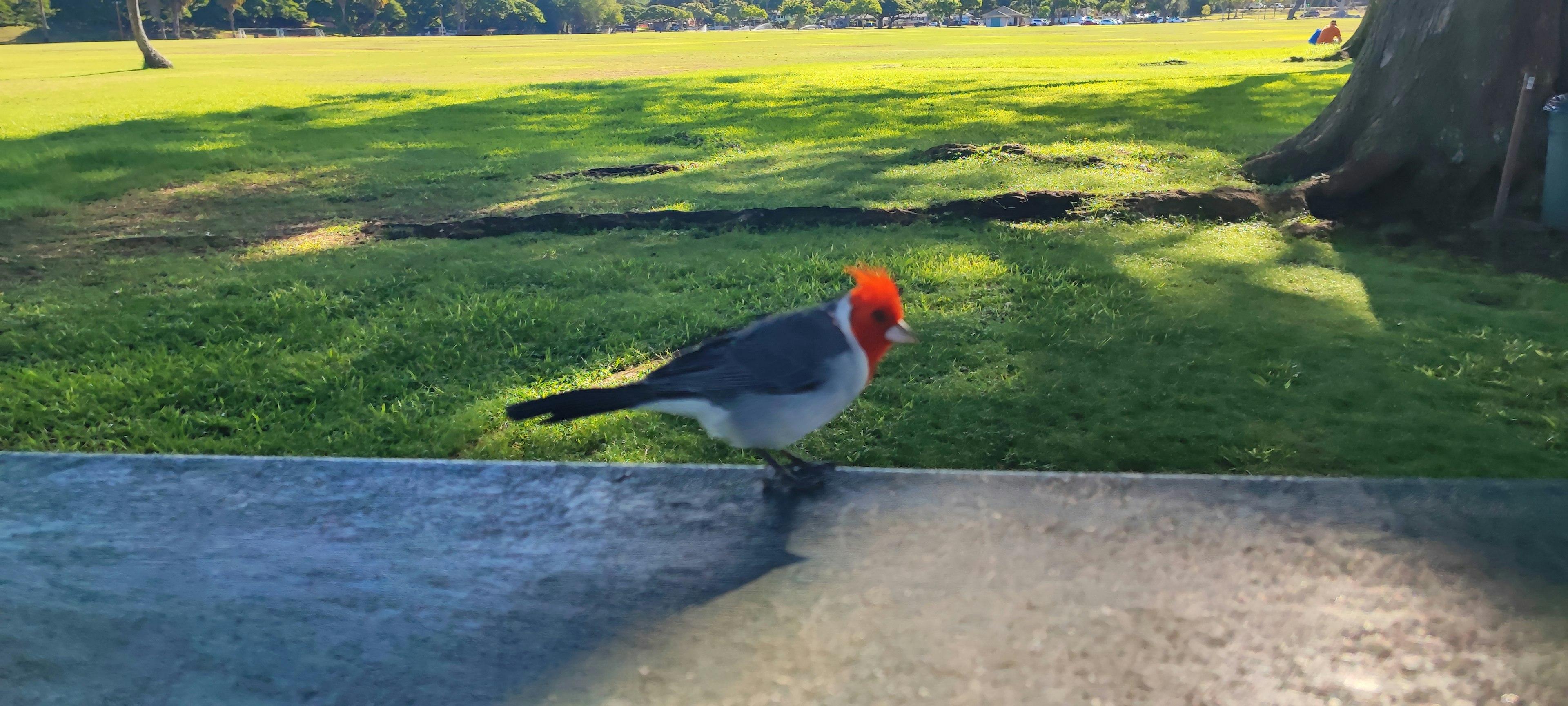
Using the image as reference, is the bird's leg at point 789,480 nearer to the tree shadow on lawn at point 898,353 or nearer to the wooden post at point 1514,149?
the tree shadow on lawn at point 898,353

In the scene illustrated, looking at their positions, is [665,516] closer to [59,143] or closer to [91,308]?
[91,308]

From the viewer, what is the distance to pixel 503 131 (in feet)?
41.1

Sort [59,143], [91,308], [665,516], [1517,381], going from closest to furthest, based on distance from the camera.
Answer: [665,516], [1517,381], [91,308], [59,143]

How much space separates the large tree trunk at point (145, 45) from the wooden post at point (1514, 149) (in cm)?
3158

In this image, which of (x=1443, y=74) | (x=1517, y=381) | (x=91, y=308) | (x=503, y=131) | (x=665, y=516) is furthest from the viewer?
(x=503, y=131)

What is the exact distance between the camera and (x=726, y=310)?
4754mm

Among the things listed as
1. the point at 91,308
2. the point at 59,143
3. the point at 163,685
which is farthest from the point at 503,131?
the point at 163,685

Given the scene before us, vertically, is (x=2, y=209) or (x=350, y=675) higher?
(x=2, y=209)

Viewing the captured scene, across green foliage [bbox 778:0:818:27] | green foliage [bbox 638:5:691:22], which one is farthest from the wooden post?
green foliage [bbox 638:5:691:22]

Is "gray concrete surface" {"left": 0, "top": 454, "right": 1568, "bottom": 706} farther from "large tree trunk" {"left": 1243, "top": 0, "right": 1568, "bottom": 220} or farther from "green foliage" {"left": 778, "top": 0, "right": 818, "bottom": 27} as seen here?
"green foliage" {"left": 778, "top": 0, "right": 818, "bottom": 27}

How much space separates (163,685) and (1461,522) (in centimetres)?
317

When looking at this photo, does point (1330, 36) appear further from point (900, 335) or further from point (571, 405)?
point (571, 405)

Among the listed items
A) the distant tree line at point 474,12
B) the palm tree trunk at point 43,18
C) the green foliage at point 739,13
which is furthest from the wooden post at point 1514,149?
the green foliage at point 739,13

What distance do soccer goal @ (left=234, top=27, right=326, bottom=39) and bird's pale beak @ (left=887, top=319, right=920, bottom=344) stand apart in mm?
90462
